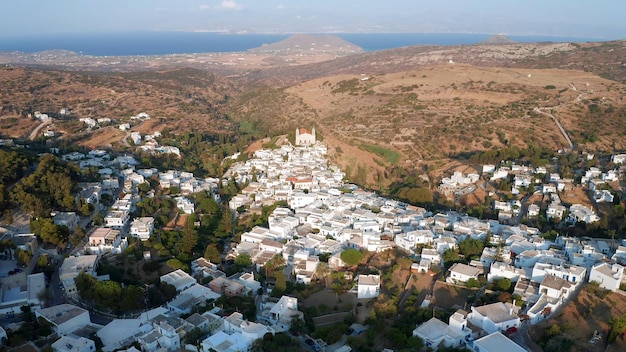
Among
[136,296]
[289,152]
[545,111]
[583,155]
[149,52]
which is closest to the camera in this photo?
[136,296]

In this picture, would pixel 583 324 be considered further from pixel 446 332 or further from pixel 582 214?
pixel 582 214

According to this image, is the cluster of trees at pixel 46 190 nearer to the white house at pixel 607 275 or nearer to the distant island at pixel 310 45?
the white house at pixel 607 275

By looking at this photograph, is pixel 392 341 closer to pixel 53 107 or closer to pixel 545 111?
pixel 545 111

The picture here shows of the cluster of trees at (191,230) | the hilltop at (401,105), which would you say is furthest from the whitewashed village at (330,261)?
the hilltop at (401,105)

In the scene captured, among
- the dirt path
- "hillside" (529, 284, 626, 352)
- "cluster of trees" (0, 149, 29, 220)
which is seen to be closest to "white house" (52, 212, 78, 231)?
"cluster of trees" (0, 149, 29, 220)

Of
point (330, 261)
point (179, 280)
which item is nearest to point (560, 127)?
point (330, 261)

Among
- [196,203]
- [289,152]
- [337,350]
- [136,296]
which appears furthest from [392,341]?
[289,152]
